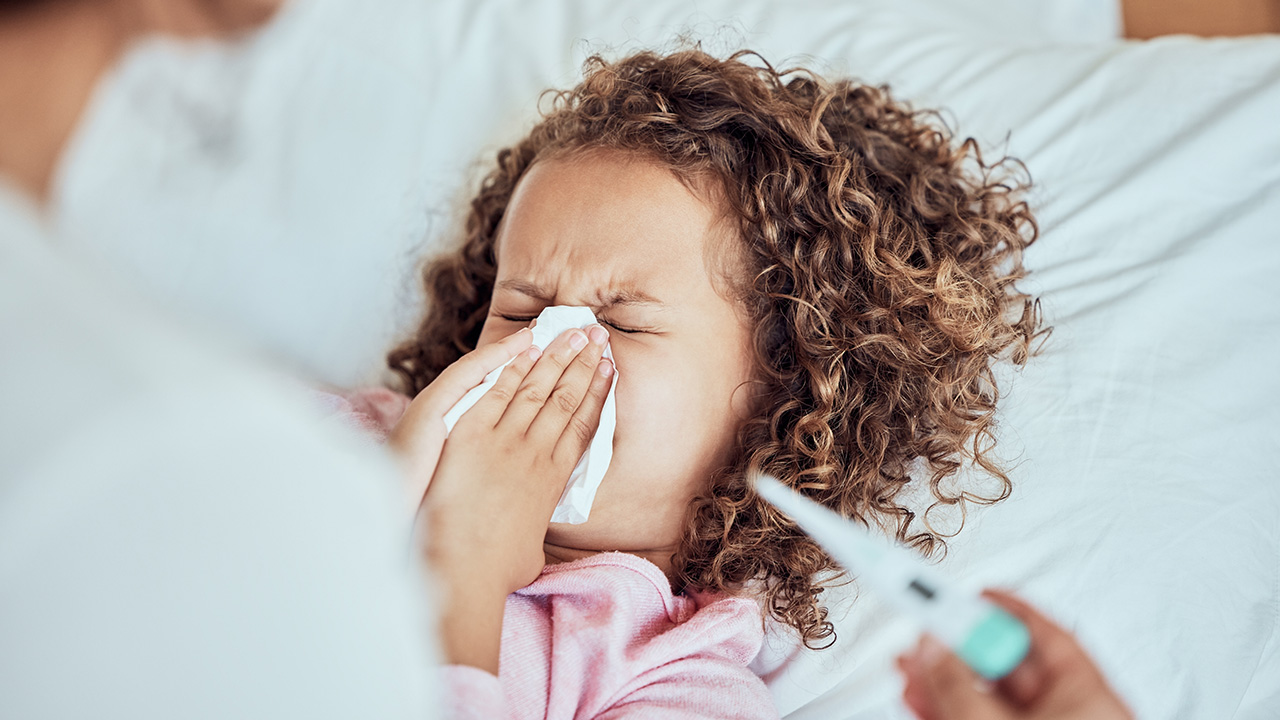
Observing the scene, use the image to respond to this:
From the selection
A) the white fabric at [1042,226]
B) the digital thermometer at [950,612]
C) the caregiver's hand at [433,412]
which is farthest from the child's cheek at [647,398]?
the digital thermometer at [950,612]

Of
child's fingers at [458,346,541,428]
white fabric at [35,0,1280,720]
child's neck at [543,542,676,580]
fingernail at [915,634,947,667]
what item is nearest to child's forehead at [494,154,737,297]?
child's fingers at [458,346,541,428]

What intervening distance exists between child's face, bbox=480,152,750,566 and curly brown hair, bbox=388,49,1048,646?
4cm

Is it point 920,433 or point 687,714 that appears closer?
point 687,714

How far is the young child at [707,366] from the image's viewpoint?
868 mm

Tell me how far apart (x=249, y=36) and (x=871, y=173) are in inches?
38.7

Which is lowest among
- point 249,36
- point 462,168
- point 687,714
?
point 687,714

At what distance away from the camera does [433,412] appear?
84 centimetres

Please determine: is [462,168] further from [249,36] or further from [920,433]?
[920,433]

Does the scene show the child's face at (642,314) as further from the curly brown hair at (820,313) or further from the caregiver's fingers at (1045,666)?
the caregiver's fingers at (1045,666)

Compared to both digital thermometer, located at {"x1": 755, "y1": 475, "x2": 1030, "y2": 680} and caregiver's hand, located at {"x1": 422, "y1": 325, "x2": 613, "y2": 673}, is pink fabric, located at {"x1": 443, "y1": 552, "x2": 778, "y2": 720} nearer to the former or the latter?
caregiver's hand, located at {"x1": 422, "y1": 325, "x2": 613, "y2": 673}

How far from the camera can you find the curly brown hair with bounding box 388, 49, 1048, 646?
102 cm

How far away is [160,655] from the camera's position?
1.09ft

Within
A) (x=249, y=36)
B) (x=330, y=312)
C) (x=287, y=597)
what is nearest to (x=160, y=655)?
(x=287, y=597)

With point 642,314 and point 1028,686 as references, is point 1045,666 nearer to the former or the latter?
point 1028,686
